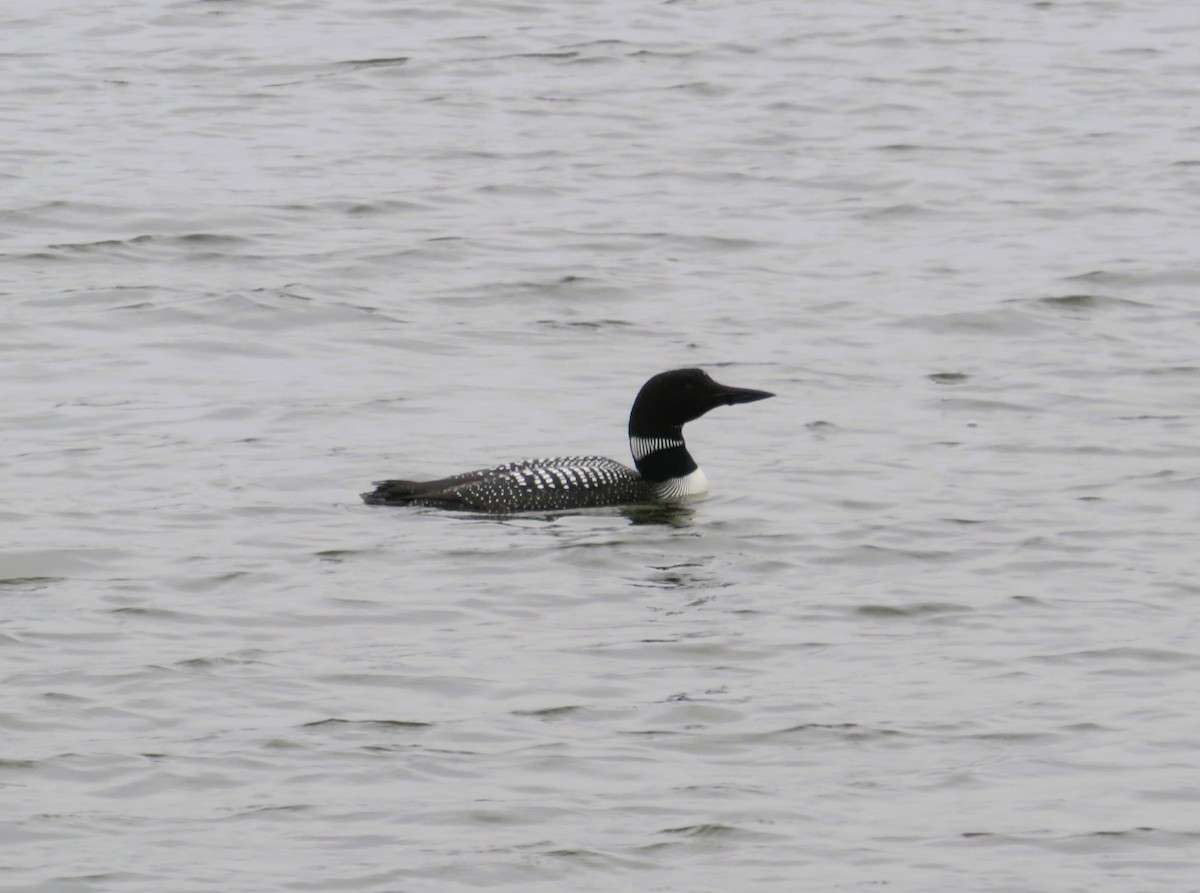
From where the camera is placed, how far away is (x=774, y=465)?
11492 millimetres

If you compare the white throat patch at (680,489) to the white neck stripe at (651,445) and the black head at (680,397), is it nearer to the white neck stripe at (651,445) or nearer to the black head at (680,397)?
the white neck stripe at (651,445)

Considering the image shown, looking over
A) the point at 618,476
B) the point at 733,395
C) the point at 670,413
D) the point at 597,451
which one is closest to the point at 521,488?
the point at 618,476

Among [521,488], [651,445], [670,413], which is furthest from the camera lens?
[670,413]

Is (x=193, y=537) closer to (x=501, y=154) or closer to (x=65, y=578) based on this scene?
(x=65, y=578)

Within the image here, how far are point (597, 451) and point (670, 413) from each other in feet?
1.78

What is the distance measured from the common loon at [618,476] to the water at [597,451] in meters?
0.12

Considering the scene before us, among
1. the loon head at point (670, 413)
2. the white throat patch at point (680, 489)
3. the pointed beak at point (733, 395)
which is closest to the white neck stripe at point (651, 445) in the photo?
the loon head at point (670, 413)

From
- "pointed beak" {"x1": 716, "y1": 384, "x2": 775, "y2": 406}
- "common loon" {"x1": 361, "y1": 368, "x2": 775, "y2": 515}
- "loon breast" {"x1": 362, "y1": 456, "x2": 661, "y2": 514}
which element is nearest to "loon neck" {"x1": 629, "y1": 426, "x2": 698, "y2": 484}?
"common loon" {"x1": 361, "y1": 368, "x2": 775, "y2": 515}

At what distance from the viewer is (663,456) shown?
11.1 meters

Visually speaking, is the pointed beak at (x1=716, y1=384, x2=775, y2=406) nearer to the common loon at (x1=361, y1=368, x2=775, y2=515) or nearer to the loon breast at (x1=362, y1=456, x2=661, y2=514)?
the common loon at (x1=361, y1=368, x2=775, y2=515)

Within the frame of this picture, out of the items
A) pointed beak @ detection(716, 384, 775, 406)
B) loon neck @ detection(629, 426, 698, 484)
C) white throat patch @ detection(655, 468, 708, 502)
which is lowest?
white throat patch @ detection(655, 468, 708, 502)

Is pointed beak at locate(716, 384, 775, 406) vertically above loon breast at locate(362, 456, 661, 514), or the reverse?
pointed beak at locate(716, 384, 775, 406)

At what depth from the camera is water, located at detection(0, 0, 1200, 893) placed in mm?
7230

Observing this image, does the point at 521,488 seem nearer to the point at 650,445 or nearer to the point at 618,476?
the point at 618,476
